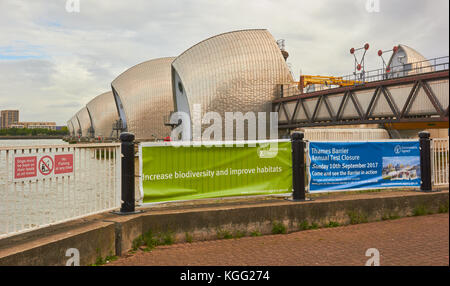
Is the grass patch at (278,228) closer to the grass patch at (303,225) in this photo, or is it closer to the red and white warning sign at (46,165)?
the grass patch at (303,225)

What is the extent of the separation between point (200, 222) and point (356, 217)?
11.0 ft

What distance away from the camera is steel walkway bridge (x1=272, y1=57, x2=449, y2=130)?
23875 mm

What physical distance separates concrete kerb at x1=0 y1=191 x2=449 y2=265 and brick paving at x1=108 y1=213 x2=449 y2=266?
0.25 metres

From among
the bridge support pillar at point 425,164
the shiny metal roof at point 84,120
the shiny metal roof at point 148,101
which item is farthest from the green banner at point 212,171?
the shiny metal roof at point 84,120

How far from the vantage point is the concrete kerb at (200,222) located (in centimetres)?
412

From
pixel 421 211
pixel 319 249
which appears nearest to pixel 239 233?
pixel 319 249

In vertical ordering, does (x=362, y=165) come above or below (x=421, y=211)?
above

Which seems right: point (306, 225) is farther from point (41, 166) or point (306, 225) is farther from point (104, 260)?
point (41, 166)

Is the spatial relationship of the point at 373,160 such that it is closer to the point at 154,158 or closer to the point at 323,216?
the point at 323,216

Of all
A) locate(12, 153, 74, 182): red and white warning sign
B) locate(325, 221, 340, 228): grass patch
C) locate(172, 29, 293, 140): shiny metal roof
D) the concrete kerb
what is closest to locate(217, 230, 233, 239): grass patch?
the concrete kerb

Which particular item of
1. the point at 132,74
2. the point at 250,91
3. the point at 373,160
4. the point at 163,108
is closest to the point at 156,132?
the point at 163,108

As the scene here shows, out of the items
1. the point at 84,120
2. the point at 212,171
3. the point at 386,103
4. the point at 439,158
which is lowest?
the point at 212,171

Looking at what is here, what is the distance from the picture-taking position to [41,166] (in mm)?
4539

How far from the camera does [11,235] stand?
4102 mm
